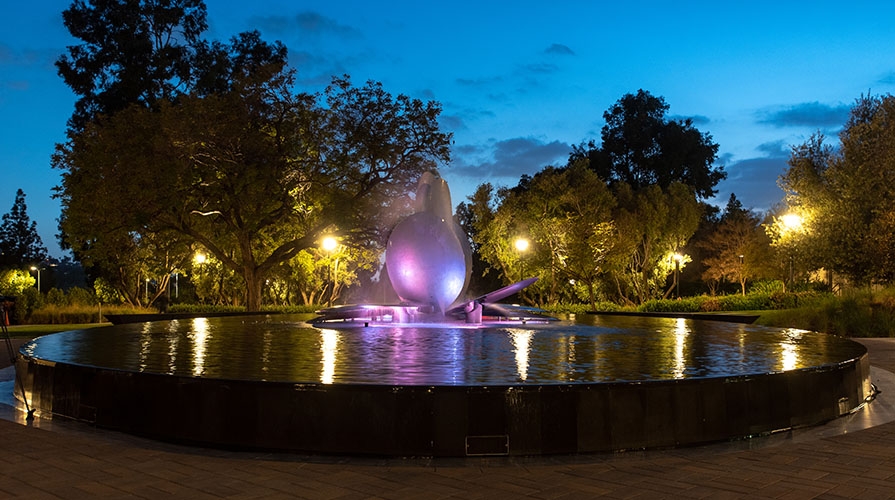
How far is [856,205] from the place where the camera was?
1150 inches

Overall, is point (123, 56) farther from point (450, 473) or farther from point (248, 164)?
point (450, 473)

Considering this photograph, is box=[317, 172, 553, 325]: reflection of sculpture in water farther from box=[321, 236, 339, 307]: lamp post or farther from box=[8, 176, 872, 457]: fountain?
box=[321, 236, 339, 307]: lamp post

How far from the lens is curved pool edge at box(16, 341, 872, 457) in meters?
6.80

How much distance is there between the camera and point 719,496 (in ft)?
17.8

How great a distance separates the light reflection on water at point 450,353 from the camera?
8.30 metres

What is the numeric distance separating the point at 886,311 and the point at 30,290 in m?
36.9

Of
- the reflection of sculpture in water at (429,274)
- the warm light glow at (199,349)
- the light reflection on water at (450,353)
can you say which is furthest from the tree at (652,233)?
the warm light glow at (199,349)

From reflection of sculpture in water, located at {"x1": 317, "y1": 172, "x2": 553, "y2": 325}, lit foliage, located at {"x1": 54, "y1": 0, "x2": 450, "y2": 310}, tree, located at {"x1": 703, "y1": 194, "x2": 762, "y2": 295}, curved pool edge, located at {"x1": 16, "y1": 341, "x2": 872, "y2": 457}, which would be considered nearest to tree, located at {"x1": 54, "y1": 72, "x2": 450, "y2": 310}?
lit foliage, located at {"x1": 54, "y1": 0, "x2": 450, "y2": 310}

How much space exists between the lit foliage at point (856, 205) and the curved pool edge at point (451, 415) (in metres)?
24.4

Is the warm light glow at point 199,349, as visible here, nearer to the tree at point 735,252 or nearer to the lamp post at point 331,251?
the lamp post at point 331,251

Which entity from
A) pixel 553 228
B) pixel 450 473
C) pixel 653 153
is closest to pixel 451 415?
pixel 450 473

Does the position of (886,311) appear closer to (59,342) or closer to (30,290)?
(59,342)

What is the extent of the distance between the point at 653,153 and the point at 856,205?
4224cm

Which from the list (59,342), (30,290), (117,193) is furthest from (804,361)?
(30,290)
